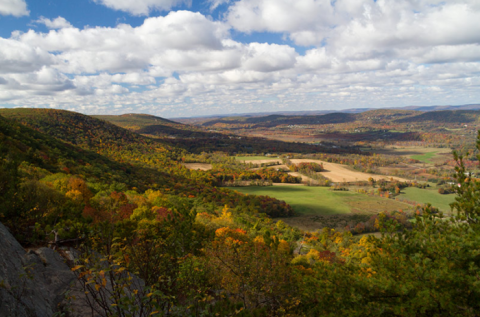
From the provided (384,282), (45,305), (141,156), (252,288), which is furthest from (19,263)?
(141,156)

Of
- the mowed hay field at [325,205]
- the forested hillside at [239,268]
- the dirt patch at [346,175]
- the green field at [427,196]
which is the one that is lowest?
the green field at [427,196]

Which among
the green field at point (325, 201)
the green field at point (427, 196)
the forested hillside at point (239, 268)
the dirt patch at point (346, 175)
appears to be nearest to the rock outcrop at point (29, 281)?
the forested hillside at point (239, 268)

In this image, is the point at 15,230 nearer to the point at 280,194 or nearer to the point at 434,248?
the point at 434,248

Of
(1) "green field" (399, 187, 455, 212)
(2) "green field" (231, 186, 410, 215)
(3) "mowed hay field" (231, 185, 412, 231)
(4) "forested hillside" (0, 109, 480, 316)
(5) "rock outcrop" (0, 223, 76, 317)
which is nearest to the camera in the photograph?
(5) "rock outcrop" (0, 223, 76, 317)

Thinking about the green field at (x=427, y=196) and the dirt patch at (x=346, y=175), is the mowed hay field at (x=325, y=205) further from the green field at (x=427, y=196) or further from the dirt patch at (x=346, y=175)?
the dirt patch at (x=346, y=175)

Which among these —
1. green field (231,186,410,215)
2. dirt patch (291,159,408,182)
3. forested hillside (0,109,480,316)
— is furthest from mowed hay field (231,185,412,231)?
forested hillside (0,109,480,316)

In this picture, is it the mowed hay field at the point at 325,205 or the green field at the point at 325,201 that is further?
the green field at the point at 325,201

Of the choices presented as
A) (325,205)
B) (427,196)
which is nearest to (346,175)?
(427,196)

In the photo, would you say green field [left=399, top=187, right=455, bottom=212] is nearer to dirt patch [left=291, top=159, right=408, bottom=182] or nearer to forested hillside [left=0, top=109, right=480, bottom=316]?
dirt patch [left=291, top=159, right=408, bottom=182]

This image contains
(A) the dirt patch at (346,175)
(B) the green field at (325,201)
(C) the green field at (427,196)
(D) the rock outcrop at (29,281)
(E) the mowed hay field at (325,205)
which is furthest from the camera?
(A) the dirt patch at (346,175)
